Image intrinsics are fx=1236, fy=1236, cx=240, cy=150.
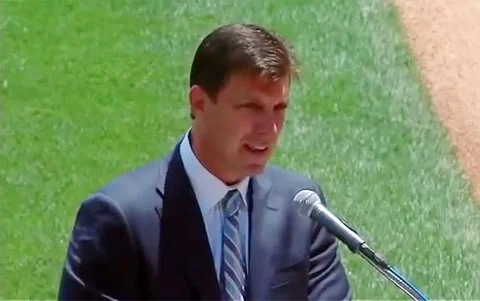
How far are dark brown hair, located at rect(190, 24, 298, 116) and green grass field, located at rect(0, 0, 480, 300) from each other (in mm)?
2807

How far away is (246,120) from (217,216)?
0.25m

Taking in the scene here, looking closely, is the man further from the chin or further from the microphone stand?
the microphone stand

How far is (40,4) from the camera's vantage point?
7.50 m

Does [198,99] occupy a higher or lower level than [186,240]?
higher

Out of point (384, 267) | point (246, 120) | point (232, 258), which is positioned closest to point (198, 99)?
point (246, 120)

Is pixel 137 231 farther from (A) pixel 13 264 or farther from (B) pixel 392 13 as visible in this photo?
(B) pixel 392 13

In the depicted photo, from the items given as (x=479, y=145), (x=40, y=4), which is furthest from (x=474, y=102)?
(x=40, y=4)

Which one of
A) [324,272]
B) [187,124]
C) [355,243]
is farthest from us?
[187,124]

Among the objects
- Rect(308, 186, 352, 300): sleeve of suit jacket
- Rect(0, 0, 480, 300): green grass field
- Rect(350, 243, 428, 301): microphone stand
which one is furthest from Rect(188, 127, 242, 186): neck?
Rect(0, 0, 480, 300): green grass field

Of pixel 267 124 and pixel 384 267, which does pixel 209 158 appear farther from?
pixel 384 267

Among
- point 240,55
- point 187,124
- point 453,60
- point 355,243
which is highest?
point 240,55

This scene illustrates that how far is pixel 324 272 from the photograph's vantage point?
280 centimetres

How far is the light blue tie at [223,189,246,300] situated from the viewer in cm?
269

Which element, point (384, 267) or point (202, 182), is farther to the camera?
point (202, 182)
